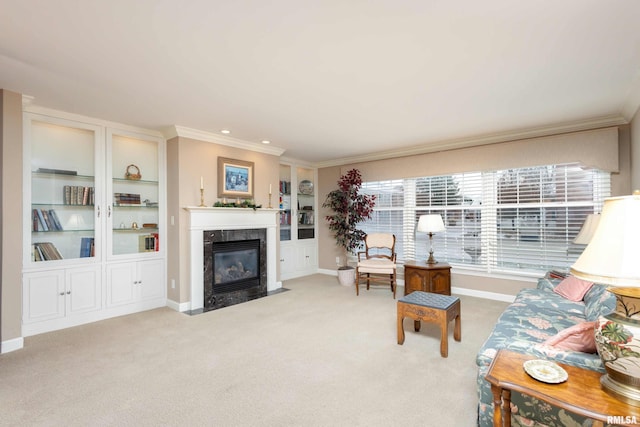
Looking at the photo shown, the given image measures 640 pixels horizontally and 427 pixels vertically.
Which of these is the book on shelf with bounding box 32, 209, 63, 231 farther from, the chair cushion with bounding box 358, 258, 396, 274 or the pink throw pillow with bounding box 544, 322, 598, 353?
the pink throw pillow with bounding box 544, 322, 598, 353

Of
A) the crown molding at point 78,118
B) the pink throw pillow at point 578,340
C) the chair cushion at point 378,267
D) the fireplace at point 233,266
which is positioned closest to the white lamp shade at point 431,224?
the chair cushion at point 378,267

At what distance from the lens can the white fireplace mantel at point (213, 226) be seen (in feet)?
13.6

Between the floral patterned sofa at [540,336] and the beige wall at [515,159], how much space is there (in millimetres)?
1377

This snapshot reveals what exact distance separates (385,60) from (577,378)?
87.4 inches

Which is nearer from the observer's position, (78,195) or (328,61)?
(328,61)

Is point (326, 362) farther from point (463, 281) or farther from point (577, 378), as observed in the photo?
point (463, 281)

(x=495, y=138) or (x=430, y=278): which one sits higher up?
(x=495, y=138)

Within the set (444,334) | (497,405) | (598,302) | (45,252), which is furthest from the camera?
(45,252)

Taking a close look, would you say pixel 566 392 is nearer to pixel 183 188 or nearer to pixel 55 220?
pixel 183 188

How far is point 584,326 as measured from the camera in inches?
63.5

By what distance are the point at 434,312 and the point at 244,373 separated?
1.71 m

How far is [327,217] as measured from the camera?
5.95 metres

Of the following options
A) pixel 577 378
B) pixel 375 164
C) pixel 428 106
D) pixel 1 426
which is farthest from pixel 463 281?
pixel 1 426

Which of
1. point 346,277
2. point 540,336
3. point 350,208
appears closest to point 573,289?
point 540,336
